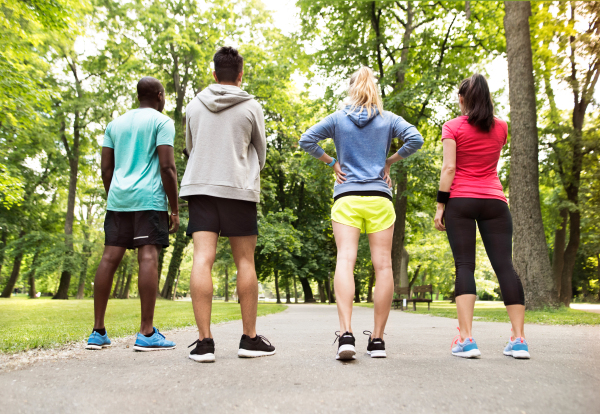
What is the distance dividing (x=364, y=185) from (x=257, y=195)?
0.87m

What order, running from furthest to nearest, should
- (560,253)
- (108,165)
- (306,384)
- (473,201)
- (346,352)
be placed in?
(560,253) → (108,165) → (473,201) → (346,352) → (306,384)

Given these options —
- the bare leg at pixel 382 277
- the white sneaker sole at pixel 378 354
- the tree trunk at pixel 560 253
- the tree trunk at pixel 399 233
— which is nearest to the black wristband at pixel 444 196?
the bare leg at pixel 382 277

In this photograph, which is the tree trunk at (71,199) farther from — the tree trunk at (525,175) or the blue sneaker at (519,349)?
the blue sneaker at (519,349)

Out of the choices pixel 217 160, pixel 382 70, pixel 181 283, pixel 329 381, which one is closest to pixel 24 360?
pixel 217 160

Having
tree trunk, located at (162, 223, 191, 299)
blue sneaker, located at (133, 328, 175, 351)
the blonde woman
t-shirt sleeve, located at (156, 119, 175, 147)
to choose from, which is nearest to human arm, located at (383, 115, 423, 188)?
the blonde woman

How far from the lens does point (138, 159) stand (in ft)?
13.6

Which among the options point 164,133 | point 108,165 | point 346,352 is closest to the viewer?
point 346,352

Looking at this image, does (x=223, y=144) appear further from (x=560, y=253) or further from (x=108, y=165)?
(x=560, y=253)

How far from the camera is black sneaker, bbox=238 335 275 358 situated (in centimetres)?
339

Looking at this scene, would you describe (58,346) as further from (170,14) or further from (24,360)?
(170,14)

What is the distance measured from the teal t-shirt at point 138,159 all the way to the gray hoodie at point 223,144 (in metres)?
0.53

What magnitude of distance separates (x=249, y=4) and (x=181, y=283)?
58.0m

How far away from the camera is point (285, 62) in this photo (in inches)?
855

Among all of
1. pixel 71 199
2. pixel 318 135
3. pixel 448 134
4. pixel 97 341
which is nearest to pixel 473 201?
pixel 448 134
